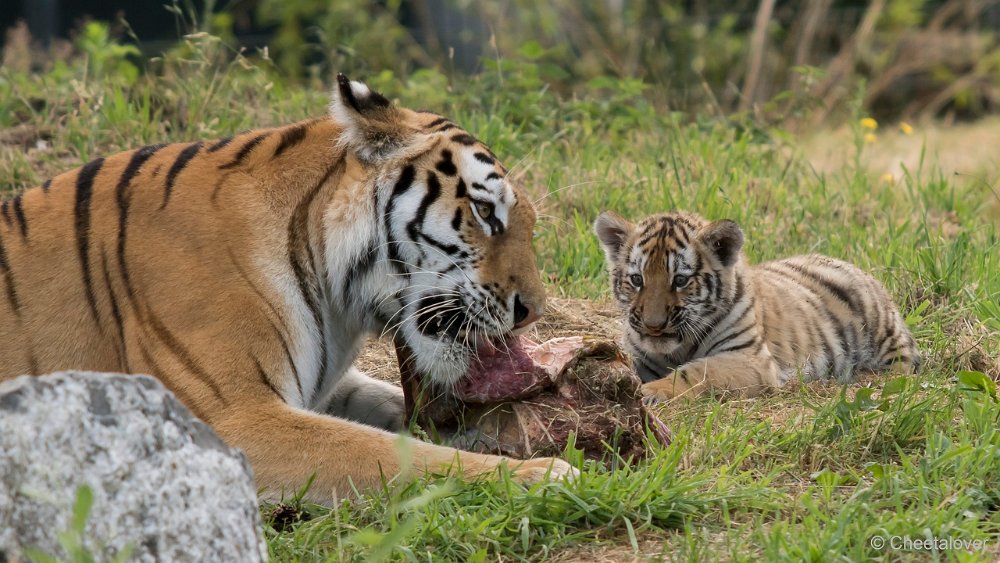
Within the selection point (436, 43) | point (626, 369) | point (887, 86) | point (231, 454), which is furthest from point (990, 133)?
point (231, 454)

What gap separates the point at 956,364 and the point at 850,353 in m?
0.80

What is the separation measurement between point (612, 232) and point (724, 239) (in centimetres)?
50

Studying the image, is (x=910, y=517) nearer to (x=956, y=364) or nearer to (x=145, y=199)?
(x=956, y=364)

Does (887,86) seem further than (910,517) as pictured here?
Yes

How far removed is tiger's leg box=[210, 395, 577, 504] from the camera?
3262mm

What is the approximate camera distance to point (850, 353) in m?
5.56

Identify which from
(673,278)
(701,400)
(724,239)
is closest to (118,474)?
(701,400)

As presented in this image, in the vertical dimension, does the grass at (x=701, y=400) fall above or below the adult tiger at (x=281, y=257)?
below

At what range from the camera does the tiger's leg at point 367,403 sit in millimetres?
4160

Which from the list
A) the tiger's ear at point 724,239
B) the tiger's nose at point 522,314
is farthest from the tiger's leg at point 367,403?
the tiger's ear at point 724,239

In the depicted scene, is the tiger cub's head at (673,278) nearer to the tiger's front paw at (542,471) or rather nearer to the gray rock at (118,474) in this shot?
the tiger's front paw at (542,471)

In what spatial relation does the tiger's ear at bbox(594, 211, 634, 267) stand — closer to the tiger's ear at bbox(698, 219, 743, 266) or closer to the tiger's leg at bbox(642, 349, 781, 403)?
the tiger's ear at bbox(698, 219, 743, 266)

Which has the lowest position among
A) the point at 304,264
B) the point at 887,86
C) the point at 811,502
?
the point at 887,86

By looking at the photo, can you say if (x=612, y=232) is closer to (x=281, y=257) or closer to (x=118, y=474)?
(x=281, y=257)
